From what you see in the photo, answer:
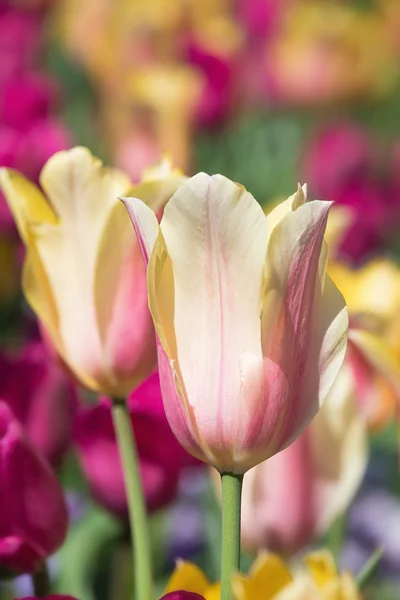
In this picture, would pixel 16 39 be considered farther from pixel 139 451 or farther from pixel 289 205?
pixel 289 205

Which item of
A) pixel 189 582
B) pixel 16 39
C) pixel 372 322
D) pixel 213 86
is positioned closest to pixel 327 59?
pixel 213 86

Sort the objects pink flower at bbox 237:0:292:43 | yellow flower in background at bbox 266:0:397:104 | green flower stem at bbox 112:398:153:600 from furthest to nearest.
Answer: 1. pink flower at bbox 237:0:292:43
2. yellow flower in background at bbox 266:0:397:104
3. green flower stem at bbox 112:398:153:600

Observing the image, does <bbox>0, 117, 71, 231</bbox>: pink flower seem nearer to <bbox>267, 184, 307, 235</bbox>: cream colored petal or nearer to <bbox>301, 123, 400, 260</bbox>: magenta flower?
<bbox>301, 123, 400, 260</bbox>: magenta flower

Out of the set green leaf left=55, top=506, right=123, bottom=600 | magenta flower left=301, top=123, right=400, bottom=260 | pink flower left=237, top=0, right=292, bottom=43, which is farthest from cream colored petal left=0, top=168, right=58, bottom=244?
pink flower left=237, top=0, right=292, bottom=43

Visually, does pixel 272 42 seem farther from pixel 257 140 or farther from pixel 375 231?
pixel 375 231

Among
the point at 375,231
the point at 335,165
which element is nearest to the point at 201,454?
the point at 375,231

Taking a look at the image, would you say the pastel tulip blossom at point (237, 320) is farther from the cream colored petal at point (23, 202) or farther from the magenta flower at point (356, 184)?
the magenta flower at point (356, 184)
